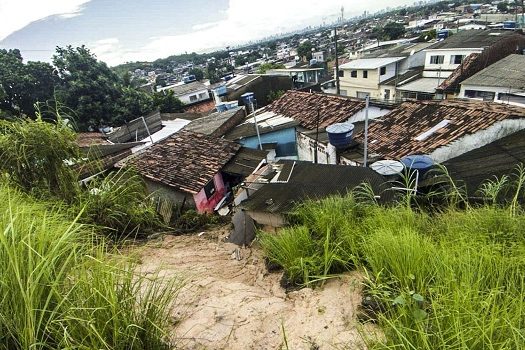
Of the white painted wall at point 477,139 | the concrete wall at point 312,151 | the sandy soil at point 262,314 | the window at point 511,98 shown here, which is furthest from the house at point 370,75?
the sandy soil at point 262,314

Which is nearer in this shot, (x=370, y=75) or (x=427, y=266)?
(x=427, y=266)

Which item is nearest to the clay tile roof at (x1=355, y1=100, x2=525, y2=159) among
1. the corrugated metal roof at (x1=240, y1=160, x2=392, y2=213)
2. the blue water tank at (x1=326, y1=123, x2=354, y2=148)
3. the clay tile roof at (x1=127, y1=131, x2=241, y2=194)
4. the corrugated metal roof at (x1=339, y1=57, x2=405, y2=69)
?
the blue water tank at (x1=326, y1=123, x2=354, y2=148)

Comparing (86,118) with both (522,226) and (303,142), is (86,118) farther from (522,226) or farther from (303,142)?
(522,226)

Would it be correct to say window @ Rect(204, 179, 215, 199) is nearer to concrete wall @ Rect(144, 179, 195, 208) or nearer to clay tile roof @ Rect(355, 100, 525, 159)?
concrete wall @ Rect(144, 179, 195, 208)

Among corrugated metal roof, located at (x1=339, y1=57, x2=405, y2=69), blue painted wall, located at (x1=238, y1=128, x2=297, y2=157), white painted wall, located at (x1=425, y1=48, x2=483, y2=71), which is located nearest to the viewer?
blue painted wall, located at (x1=238, y1=128, x2=297, y2=157)

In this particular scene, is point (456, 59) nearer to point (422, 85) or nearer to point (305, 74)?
point (422, 85)

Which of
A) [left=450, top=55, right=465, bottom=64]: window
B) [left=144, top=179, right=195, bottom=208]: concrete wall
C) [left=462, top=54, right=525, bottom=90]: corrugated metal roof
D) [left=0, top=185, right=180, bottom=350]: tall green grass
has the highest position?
[left=0, top=185, right=180, bottom=350]: tall green grass

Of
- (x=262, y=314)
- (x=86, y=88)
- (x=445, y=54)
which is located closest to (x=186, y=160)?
(x=262, y=314)
